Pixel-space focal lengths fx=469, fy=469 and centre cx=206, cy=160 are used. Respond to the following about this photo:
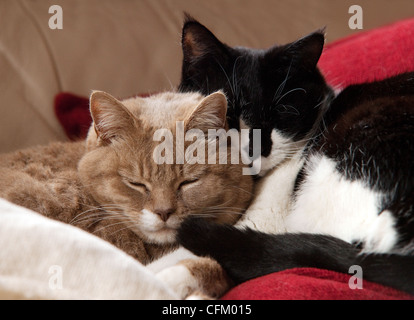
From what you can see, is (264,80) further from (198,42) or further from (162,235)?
(162,235)

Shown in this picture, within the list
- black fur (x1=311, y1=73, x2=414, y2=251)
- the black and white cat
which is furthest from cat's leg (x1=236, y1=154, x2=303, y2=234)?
black fur (x1=311, y1=73, x2=414, y2=251)

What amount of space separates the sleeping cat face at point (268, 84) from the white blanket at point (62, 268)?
2.13ft

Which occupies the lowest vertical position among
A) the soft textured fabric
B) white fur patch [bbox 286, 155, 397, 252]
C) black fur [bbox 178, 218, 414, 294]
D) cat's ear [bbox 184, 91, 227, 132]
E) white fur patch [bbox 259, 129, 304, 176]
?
black fur [bbox 178, 218, 414, 294]

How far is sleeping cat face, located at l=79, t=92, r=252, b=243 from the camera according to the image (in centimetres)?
121

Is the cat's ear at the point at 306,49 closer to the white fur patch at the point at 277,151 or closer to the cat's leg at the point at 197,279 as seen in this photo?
the white fur patch at the point at 277,151

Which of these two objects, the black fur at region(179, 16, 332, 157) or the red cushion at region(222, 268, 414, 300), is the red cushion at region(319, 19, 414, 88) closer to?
the black fur at region(179, 16, 332, 157)

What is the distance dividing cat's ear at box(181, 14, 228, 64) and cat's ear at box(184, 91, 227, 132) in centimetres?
26

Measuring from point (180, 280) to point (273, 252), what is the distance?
23 centimetres

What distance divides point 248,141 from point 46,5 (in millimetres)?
1139

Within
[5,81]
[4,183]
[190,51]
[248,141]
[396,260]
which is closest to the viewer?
[396,260]

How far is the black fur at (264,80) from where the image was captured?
1.41m

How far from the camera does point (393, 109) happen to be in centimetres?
120

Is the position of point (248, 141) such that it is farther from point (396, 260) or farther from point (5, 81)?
point (5, 81)
